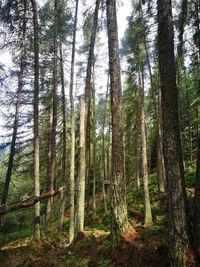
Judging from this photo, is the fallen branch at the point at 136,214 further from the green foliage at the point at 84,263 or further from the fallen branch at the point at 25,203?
the fallen branch at the point at 25,203

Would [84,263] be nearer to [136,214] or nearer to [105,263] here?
[105,263]

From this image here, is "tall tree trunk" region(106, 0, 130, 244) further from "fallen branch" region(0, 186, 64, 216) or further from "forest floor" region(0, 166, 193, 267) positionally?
"fallen branch" region(0, 186, 64, 216)

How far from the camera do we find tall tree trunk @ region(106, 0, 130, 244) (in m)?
7.63

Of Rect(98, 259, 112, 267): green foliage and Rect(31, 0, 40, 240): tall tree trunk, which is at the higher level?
Rect(31, 0, 40, 240): tall tree trunk

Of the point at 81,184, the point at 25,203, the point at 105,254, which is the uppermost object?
the point at 81,184

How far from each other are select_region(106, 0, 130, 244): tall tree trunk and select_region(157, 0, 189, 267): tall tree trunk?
191 centimetres

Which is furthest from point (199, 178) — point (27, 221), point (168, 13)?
Answer: point (27, 221)

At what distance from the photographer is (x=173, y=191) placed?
234 inches

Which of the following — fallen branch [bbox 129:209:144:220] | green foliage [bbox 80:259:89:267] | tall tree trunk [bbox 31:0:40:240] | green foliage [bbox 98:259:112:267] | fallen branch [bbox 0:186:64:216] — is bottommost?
green foliage [bbox 80:259:89:267]

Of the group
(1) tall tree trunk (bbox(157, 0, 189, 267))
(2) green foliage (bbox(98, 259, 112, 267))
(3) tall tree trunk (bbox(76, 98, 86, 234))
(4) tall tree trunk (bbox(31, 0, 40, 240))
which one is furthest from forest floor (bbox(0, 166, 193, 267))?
(3) tall tree trunk (bbox(76, 98, 86, 234))

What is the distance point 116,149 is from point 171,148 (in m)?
2.13

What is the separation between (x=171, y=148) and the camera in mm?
6094

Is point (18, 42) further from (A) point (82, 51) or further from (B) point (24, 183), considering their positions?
(B) point (24, 183)

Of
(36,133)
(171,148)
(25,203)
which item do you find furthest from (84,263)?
(36,133)
